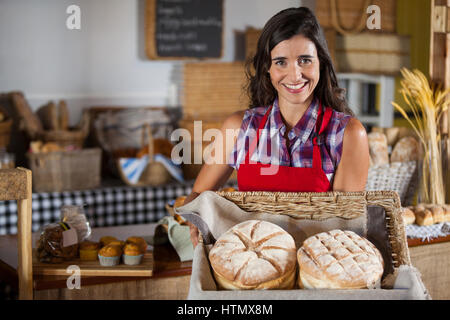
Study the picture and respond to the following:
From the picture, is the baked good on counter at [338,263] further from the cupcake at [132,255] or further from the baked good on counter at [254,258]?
the cupcake at [132,255]

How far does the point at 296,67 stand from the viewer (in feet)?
5.41

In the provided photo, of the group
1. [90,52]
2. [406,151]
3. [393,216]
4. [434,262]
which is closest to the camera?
[393,216]

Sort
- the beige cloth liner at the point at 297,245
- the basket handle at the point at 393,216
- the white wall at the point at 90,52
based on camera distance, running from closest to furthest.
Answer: the beige cloth liner at the point at 297,245
the basket handle at the point at 393,216
the white wall at the point at 90,52

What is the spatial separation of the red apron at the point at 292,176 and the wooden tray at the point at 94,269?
48 centimetres

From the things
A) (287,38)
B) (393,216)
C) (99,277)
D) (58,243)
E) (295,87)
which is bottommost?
(99,277)

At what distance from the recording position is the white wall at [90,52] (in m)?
4.53

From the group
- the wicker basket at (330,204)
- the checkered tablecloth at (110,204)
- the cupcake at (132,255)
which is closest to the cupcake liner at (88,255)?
the cupcake at (132,255)

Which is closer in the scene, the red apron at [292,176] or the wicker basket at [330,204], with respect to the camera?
the wicker basket at [330,204]

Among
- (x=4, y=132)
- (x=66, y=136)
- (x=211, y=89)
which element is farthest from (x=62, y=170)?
(x=211, y=89)

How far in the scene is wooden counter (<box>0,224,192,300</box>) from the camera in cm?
182

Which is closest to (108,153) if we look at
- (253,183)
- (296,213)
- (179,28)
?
(179,28)

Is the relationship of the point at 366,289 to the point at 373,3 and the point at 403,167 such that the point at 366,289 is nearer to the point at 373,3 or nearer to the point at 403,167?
the point at 403,167

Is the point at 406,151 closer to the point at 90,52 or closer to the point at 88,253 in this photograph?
the point at 88,253

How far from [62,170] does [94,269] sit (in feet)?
6.93
